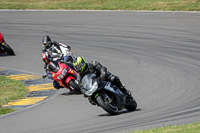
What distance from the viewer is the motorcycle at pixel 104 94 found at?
1171cm

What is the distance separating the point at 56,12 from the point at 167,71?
16.8 meters

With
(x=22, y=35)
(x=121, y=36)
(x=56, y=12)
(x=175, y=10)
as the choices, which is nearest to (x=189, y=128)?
(x=121, y=36)

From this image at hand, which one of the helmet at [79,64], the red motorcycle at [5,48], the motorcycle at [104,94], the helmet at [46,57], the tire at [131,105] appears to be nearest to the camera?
the motorcycle at [104,94]

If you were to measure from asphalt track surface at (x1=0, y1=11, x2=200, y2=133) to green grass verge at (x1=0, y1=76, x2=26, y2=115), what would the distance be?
4.52ft

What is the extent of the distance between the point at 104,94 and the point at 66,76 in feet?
12.3

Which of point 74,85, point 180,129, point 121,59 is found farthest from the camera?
point 121,59

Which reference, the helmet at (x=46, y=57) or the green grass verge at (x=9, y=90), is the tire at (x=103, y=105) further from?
the helmet at (x=46, y=57)

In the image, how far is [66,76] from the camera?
15445mm

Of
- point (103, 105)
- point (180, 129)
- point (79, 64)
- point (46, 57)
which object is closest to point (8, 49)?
point (46, 57)

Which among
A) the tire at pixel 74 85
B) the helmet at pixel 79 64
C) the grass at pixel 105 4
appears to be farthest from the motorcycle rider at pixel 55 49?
the grass at pixel 105 4

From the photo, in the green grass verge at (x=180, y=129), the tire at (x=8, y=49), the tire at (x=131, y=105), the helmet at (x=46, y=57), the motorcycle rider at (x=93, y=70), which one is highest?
the motorcycle rider at (x=93, y=70)

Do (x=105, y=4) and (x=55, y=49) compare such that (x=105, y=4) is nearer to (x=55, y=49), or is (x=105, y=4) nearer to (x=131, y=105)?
(x=55, y=49)

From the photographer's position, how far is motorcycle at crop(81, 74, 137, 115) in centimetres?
1171

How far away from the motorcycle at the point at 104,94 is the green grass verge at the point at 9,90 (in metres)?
3.19
